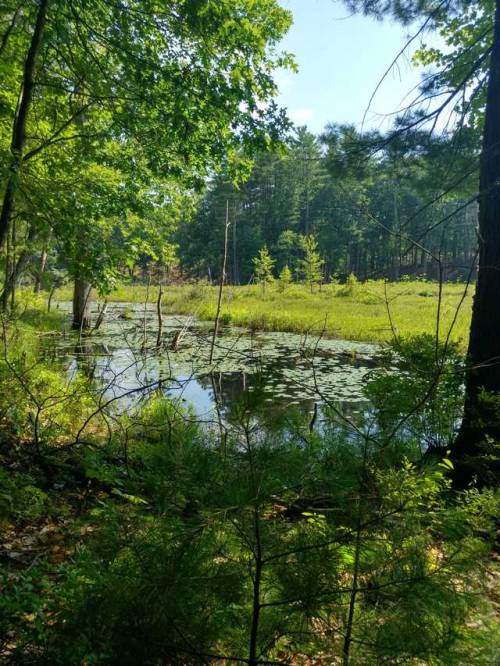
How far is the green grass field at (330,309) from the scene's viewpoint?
57.3ft

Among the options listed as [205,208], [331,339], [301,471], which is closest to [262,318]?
[331,339]

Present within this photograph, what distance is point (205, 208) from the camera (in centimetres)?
6291

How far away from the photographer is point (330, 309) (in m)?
24.3

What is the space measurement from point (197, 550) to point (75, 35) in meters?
5.99

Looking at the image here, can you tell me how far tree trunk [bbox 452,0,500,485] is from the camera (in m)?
4.22

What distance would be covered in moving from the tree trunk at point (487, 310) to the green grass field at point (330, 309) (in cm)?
927

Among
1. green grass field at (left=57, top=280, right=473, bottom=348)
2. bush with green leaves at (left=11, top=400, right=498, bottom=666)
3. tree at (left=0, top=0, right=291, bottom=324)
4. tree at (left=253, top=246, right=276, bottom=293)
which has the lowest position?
green grass field at (left=57, top=280, right=473, bottom=348)

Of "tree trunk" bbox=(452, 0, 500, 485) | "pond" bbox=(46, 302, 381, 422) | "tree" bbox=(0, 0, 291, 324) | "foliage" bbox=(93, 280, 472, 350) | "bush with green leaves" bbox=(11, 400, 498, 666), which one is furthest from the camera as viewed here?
"foliage" bbox=(93, 280, 472, 350)

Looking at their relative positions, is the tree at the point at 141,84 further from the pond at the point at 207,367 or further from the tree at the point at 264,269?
the tree at the point at 264,269

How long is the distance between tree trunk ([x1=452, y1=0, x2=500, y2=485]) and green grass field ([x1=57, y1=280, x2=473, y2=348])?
9.27 metres

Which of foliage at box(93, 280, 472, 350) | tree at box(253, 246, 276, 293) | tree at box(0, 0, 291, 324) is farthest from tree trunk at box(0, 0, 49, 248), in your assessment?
tree at box(253, 246, 276, 293)

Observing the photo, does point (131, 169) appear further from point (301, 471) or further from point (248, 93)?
point (301, 471)

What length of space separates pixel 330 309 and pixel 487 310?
2010cm

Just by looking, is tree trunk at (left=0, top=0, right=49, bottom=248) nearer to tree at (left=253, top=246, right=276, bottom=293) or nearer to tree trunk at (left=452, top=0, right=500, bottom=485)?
tree trunk at (left=452, top=0, right=500, bottom=485)
